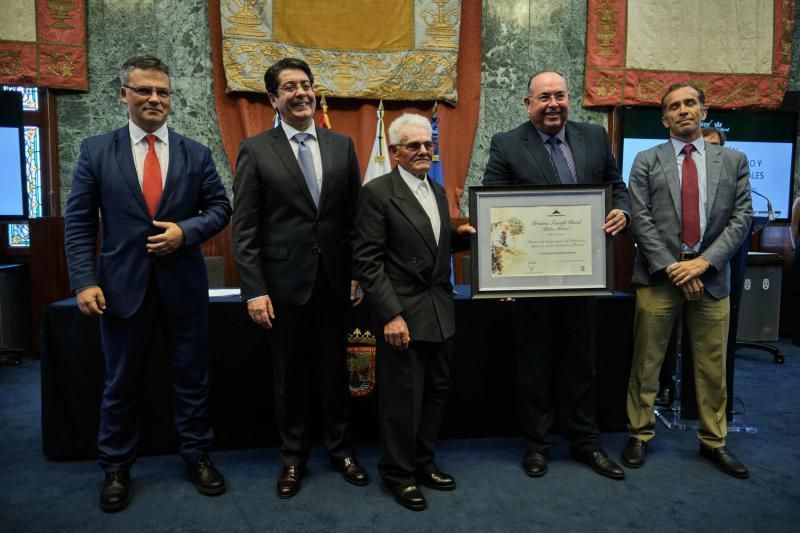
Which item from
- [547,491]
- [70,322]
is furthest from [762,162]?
[70,322]

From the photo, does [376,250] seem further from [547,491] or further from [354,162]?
[547,491]

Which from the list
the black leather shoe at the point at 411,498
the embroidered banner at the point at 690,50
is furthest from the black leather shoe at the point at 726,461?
the embroidered banner at the point at 690,50

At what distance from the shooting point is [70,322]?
2.50 m

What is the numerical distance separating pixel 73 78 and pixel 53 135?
50 cm

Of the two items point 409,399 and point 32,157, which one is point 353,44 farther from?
point 409,399

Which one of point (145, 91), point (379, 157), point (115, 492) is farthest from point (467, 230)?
point (379, 157)

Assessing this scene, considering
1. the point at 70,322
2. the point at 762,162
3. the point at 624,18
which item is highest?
the point at 624,18

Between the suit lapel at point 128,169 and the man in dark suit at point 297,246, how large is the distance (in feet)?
1.10

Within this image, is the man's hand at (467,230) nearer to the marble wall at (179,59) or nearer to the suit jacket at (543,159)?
the suit jacket at (543,159)

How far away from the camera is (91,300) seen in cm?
200

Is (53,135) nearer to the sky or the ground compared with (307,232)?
nearer to the sky

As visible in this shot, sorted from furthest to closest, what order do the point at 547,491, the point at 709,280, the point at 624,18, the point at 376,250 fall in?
the point at 624,18 < the point at 709,280 < the point at 547,491 < the point at 376,250

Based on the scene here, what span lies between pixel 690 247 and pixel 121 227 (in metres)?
2.23

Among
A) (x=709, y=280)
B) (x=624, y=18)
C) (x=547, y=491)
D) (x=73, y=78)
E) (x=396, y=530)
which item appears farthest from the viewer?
(x=624, y=18)
